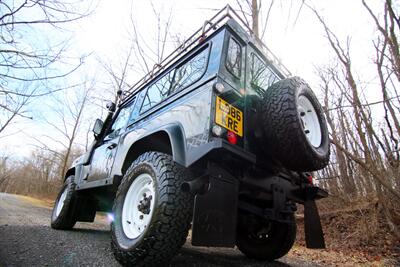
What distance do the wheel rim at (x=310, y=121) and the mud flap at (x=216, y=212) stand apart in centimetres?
115

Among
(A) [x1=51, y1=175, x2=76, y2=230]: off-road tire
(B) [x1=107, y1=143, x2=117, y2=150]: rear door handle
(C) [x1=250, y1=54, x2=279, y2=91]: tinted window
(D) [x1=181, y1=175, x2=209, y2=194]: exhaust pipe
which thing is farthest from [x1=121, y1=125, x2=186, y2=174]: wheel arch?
(A) [x1=51, y1=175, x2=76, y2=230]: off-road tire

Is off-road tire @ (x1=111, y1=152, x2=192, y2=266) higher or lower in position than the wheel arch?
lower

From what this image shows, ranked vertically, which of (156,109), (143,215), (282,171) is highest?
(156,109)

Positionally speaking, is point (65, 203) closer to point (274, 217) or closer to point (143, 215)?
point (143, 215)

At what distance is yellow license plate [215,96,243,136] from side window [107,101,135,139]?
2277 mm

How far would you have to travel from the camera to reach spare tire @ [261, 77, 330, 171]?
2.10 m

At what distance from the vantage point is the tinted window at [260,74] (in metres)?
2.74

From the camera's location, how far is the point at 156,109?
3.06 meters

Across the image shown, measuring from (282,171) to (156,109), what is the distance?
64.2 inches

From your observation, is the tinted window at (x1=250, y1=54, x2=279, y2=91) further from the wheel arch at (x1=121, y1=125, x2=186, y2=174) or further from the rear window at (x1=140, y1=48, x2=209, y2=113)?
the wheel arch at (x1=121, y1=125, x2=186, y2=174)

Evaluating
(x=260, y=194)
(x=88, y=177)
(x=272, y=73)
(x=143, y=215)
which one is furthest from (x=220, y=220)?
(x=88, y=177)

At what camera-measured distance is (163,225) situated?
1915 millimetres

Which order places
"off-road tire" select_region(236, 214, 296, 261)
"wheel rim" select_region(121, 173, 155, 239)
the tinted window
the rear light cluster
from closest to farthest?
the rear light cluster → "wheel rim" select_region(121, 173, 155, 239) → the tinted window → "off-road tire" select_region(236, 214, 296, 261)

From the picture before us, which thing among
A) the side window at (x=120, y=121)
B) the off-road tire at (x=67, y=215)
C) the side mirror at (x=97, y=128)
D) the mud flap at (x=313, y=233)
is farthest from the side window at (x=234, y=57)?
the off-road tire at (x=67, y=215)
